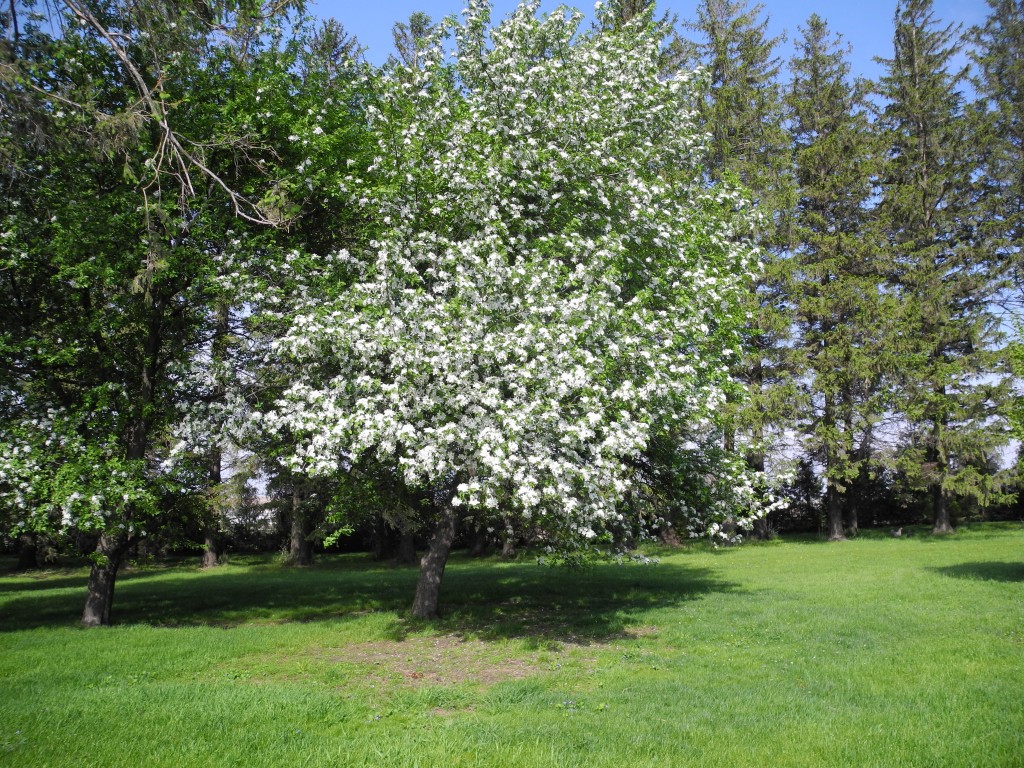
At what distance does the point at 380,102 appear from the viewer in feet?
48.2

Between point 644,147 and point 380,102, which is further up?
point 380,102

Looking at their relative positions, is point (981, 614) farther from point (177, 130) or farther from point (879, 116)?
point (879, 116)

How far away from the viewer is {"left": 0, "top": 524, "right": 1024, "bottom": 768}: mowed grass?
21.6 ft

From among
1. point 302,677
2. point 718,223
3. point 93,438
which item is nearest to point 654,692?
point 302,677

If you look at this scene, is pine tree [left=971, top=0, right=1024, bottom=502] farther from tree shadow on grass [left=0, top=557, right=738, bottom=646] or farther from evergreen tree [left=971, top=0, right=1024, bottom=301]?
tree shadow on grass [left=0, top=557, right=738, bottom=646]

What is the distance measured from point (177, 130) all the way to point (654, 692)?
41.8 feet

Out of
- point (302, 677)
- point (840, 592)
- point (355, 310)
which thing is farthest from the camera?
point (840, 592)

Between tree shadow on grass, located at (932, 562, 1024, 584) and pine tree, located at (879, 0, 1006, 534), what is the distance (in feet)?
42.1

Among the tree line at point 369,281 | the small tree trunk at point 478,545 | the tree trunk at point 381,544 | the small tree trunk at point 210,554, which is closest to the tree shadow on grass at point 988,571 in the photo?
the tree line at point 369,281

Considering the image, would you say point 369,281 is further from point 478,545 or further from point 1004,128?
point 1004,128

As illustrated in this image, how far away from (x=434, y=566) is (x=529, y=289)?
6824 mm

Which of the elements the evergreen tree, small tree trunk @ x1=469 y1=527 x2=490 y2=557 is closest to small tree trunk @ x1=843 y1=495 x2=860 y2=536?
the evergreen tree

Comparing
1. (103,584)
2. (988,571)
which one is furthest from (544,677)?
(988,571)

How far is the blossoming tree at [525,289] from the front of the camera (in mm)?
10430
